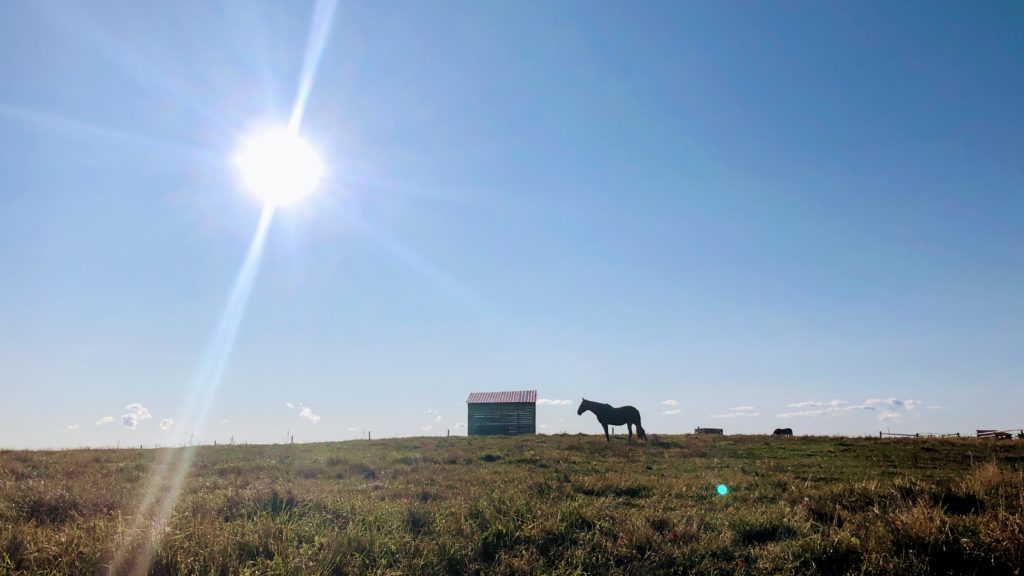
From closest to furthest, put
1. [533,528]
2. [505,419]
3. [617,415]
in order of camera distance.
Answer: [533,528] < [617,415] < [505,419]

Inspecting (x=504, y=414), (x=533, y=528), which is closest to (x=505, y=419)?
(x=504, y=414)

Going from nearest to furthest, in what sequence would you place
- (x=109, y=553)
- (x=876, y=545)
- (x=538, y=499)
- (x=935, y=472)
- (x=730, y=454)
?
(x=109, y=553), (x=876, y=545), (x=538, y=499), (x=935, y=472), (x=730, y=454)

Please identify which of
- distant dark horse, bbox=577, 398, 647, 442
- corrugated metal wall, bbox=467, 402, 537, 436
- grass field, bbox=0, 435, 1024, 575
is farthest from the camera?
corrugated metal wall, bbox=467, 402, 537, 436

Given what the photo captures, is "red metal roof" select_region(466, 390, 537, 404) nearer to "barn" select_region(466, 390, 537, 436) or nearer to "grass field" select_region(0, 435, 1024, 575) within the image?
"barn" select_region(466, 390, 537, 436)

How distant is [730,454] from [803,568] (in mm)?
19590

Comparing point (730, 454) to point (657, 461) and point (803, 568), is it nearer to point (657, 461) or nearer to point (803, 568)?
point (657, 461)

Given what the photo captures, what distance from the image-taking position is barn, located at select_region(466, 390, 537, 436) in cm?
5025

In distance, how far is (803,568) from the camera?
686cm

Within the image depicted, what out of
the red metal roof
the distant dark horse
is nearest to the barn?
the red metal roof

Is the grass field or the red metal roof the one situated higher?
the red metal roof

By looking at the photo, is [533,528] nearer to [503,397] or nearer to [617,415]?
[617,415]

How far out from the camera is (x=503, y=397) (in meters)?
51.6

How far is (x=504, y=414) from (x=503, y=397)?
160 centimetres

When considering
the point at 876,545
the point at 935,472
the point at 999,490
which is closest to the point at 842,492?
the point at 999,490
